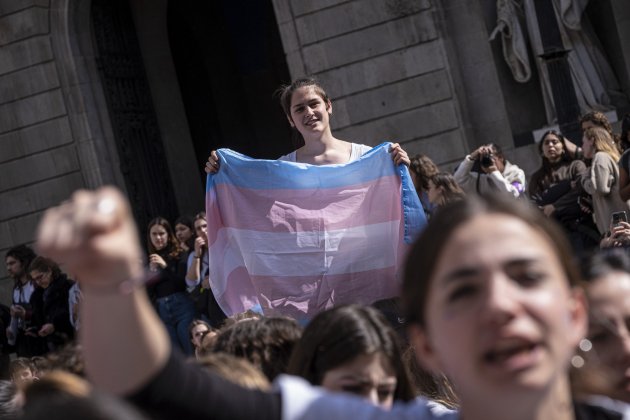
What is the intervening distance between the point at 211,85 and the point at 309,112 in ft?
42.3

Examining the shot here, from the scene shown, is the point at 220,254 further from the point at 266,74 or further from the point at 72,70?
the point at 266,74

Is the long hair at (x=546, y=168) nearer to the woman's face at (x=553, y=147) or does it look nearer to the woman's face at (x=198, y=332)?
the woman's face at (x=553, y=147)

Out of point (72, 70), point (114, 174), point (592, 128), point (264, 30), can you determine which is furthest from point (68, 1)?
point (592, 128)

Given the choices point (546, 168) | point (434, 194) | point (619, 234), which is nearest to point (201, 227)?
point (434, 194)

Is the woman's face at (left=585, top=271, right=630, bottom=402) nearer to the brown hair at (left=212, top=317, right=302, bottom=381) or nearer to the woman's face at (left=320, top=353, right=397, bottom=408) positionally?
the woman's face at (left=320, top=353, right=397, bottom=408)

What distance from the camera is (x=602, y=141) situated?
9.26 metres

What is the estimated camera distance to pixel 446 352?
206 centimetres

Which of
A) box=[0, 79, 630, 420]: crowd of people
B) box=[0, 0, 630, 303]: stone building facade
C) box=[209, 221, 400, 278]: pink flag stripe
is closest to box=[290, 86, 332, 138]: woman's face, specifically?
box=[209, 221, 400, 278]: pink flag stripe

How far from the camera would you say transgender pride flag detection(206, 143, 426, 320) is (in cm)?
696

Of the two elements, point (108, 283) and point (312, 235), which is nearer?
point (108, 283)

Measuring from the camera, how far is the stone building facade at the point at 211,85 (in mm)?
14469

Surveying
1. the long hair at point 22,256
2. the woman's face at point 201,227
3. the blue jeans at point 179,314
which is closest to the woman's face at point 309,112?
the woman's face at point 201,227

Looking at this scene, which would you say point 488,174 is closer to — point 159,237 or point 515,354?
point 159,237

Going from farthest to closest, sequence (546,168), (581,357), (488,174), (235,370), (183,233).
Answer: (183,233), (546,168), (488,174), (235,370), (581,357)
